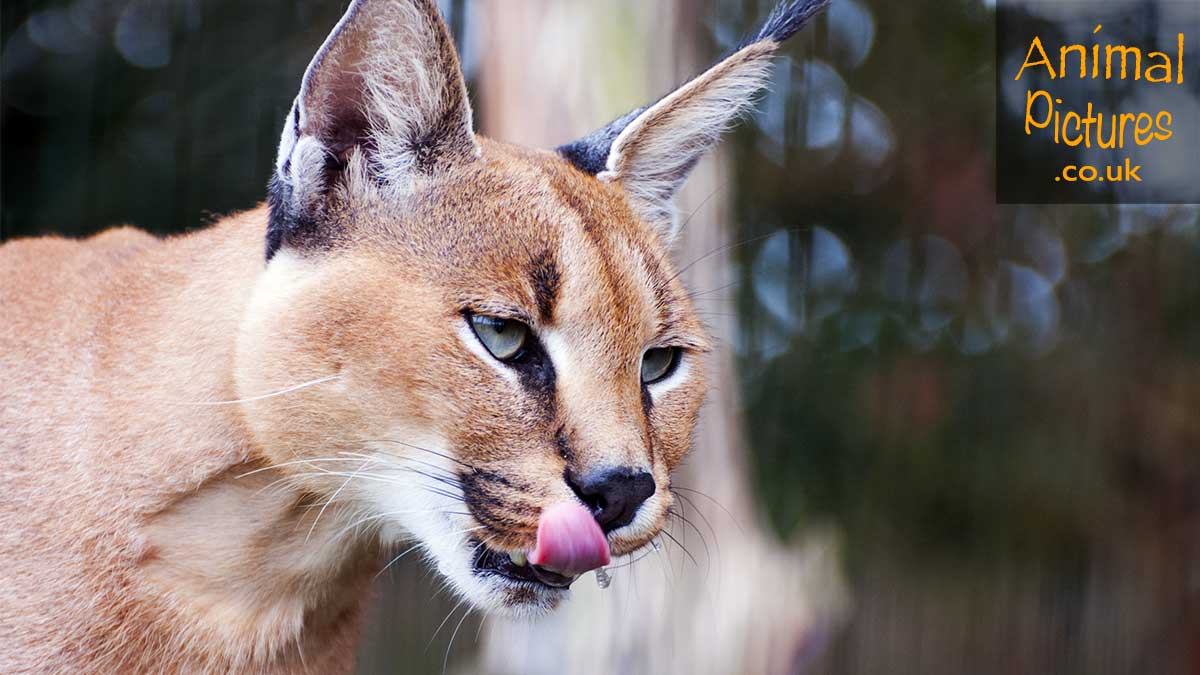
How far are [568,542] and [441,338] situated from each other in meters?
0.39

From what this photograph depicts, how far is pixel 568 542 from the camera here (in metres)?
1.72

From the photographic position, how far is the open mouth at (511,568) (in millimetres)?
1861

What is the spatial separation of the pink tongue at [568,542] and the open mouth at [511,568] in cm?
12

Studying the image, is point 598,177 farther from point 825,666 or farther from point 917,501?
point 917,501

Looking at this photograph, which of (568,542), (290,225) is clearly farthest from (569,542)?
(290,225)

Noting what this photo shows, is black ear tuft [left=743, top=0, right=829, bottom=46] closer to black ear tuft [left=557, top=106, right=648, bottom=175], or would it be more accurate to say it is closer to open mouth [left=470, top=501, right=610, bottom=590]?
black ear tuft [left=557, top=106, right=648, bottom=175]

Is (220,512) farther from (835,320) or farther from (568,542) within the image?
(835,320)

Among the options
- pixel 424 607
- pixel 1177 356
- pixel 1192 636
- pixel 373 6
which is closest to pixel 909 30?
pixel 1177 356

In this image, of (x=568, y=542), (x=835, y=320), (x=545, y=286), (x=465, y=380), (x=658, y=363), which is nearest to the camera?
(x=568, y=542)

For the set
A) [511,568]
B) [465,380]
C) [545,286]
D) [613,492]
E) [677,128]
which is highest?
[677,128]

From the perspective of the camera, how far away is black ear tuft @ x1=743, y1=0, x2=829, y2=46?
7.83 ft

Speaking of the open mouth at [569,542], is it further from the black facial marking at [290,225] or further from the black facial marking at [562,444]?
the black facial marking at [290,225]

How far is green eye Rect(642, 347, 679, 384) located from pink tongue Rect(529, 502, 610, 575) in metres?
0.51

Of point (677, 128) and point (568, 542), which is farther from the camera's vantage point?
point (677, 128)
